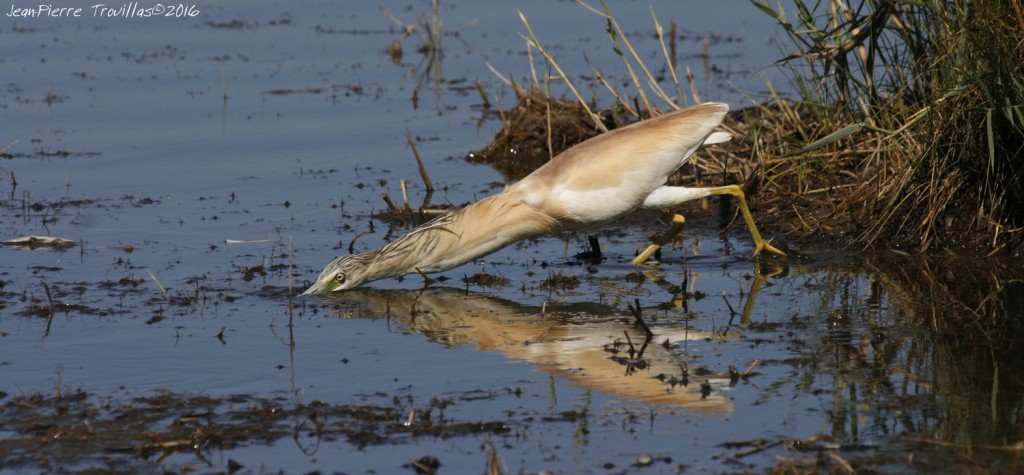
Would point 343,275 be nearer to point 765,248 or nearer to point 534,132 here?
point 765,248

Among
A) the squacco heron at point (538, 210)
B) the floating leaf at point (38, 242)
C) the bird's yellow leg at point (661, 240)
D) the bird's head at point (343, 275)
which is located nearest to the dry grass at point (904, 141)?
the bird's yellow leg at point (661, 240)

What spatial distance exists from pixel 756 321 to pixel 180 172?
564cm

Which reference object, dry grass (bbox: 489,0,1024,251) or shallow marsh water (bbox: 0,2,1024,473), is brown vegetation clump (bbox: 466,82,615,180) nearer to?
shallow marsh water (bbox: 0,2,1024,473)

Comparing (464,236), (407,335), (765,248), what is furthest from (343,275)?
(765,248)

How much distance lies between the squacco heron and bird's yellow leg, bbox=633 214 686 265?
1.43 feet

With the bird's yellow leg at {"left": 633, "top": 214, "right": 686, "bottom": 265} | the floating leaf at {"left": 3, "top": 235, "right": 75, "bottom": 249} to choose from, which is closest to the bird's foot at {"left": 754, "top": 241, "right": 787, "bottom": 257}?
the bird's yellow leg at {"left": 633, "top": 214, "right": 686, "bottom": 265}

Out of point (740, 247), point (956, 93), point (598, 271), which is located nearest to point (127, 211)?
point (598, 271)

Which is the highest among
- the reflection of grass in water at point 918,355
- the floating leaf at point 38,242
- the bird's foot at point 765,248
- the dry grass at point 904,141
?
the dry grass at point 904,141

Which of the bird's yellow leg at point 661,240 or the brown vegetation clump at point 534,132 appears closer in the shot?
the bird's yellow leg at point 661,240

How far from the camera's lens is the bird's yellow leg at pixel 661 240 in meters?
7.77

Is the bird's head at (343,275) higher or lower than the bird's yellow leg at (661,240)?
lower

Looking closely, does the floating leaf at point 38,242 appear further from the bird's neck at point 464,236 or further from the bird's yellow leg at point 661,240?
the bird's yellow leg at point 661,240

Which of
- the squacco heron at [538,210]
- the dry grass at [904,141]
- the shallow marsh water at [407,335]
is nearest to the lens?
the shallow marsh water at [407,335]

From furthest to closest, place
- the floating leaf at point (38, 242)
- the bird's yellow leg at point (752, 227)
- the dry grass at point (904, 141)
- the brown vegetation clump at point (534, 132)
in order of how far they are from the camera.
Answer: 1. the brown vegetation clump at point (534, 132)
2. the floating leaf at point (38, 242)
3. the bird's yellow leg at point (752, 227)
4. the dry grass at point (904, 141)
